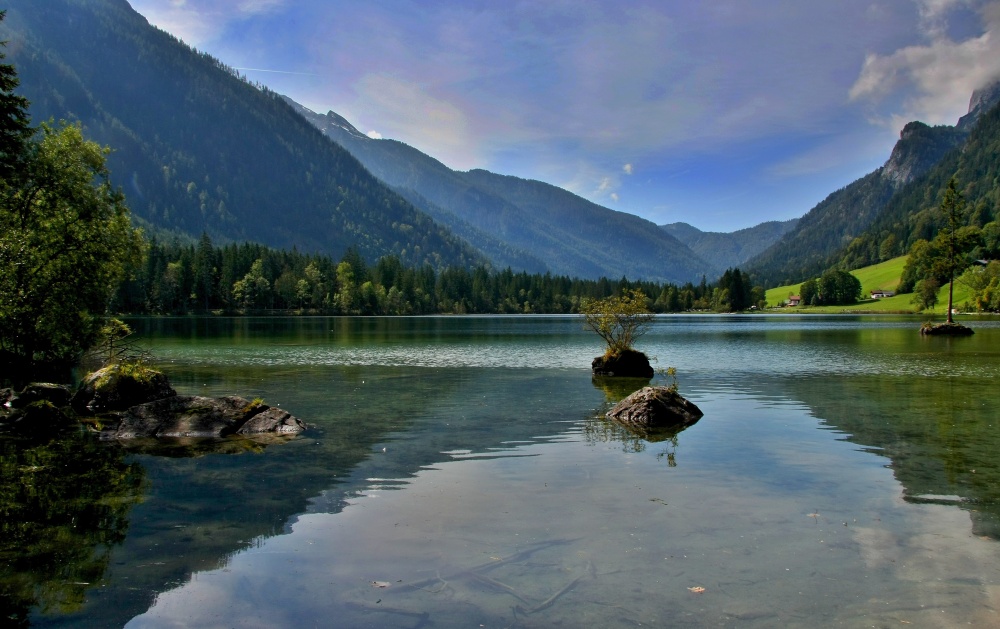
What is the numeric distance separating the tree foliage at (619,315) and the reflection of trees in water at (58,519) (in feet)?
105

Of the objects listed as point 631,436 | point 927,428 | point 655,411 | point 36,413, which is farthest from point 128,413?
point 927,428

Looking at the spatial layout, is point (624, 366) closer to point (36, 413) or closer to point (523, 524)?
point (523, 524)

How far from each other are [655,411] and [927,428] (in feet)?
32.6

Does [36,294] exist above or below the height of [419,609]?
above

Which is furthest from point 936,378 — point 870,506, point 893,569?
point 893,569

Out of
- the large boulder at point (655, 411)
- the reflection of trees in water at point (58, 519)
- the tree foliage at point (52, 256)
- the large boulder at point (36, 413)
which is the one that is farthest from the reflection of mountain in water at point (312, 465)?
the tree foliage at point (52, 256)

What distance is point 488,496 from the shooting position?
1461cm

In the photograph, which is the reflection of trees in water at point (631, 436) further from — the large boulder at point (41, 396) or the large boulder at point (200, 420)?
the large boulder at point (41, 396)

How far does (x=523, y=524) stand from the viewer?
12.5 meters

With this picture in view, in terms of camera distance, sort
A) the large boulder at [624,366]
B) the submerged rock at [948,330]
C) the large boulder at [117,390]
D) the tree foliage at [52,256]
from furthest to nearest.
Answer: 1. the submerged rock at [948,330]
2. the large boulder at [624,366]
3. the tree foliage at [52,256]
4. the large boulder at [117,390]

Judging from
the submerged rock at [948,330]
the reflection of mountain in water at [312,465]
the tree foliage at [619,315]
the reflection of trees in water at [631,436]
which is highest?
the tree foliage at [619,315]

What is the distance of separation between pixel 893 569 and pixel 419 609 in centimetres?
777

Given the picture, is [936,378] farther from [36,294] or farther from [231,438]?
[36,294]

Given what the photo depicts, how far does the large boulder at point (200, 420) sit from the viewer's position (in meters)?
22.8
